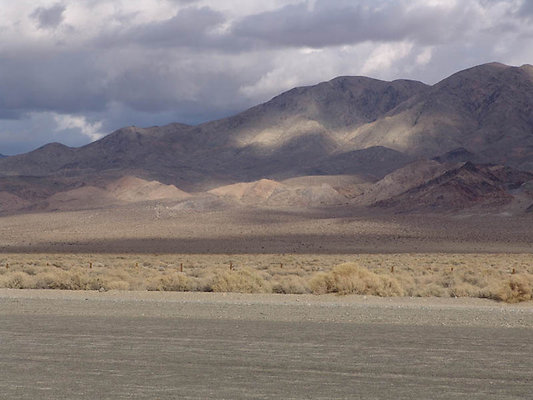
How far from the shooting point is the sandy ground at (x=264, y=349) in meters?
13.1

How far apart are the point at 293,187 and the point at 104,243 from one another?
61943mm

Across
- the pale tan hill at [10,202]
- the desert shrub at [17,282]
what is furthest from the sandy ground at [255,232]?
the desert shrub at [17,282]

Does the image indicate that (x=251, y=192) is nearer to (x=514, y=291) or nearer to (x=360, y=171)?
(x=360, y=171)

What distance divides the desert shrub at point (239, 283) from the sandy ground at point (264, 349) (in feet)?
11.6

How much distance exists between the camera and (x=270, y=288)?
1214 inches

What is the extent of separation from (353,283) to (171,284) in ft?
23.4

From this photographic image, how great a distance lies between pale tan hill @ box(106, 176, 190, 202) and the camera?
14400cm

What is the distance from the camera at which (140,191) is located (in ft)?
489

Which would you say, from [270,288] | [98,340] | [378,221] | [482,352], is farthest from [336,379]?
[378,221]

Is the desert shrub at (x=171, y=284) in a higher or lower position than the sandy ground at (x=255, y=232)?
lower

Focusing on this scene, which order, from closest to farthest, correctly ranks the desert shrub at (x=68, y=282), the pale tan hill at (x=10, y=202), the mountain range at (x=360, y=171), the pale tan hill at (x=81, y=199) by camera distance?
the desert shrub at (x=68, y=282)
the mountain range at (x=360, y=171)
the pale tan hill at (x=81, y=199)
the pale tan hill at (x=10, y=202)

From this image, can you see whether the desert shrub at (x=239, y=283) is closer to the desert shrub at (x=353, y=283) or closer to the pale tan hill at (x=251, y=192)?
the desert shrub at (x=353, y=283)

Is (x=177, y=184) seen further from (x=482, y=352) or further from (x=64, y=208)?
(x=482, y=352)

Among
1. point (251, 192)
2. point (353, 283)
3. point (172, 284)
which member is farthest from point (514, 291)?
point (251, 192)
